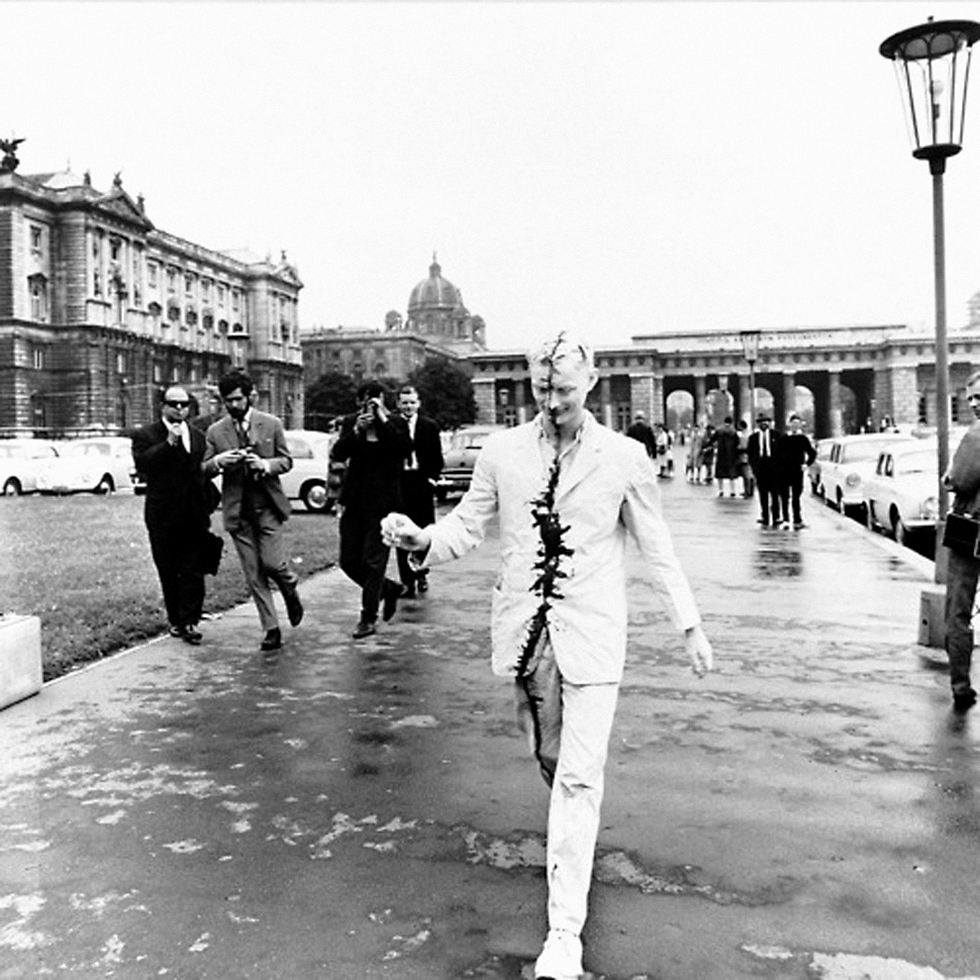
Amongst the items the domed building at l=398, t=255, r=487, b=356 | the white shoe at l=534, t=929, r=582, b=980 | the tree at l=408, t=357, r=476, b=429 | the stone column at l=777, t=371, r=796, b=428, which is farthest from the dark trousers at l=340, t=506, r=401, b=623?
the domed building at l=398, t=255, r=487, b=356

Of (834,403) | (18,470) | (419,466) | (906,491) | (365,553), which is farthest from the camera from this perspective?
(834,403)

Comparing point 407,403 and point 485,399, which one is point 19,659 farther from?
point 485,399

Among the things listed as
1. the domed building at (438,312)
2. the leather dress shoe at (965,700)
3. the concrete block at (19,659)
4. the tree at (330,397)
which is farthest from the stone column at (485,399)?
the leather dress shoe at (965,700)

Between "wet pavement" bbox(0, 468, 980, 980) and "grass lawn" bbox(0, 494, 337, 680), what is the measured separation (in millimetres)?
687

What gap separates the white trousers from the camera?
3227 mm

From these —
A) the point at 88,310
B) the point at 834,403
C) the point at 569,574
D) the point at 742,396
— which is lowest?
the point at 569,574

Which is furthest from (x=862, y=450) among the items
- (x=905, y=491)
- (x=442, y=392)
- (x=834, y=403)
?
(x=442, y=392)

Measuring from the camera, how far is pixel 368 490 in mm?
8352

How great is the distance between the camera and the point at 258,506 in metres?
8.06

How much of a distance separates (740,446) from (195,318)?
80.2 meters

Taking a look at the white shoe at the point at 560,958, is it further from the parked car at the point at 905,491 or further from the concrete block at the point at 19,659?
the parked car at the point at 905,491

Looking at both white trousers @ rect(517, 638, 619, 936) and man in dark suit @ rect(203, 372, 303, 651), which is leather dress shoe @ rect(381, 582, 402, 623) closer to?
man in dark suit @ rect(203, 372, 303, 651)

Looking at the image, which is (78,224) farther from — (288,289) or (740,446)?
(740,446)

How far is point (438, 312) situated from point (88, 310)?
3301 inches
